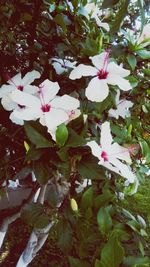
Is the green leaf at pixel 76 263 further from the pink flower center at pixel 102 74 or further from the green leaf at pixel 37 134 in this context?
the pink flower center at pixel 102 74

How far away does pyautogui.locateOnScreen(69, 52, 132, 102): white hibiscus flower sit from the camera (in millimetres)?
773

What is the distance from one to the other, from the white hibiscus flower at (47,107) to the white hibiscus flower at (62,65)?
24cm

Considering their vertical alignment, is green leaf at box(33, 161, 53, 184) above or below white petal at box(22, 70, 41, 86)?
below

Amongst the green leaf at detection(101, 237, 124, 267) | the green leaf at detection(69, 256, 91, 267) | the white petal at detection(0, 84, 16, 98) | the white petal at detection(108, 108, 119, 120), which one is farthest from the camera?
the white petal at detection(108, 108, 119, 120)

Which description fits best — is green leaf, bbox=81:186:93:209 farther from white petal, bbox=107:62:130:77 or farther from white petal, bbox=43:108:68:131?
white petal, bbox=107:62:130:77

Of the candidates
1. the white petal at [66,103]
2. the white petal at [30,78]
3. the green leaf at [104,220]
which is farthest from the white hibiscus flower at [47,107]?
the green leaf at [104,220]

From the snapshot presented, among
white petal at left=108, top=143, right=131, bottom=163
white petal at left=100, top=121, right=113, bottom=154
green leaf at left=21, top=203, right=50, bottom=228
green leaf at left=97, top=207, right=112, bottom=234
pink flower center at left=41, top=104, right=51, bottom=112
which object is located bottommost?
green leaf at left=21, top=203, right=50, bottom=228

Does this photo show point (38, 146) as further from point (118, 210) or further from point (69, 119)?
point (118, 210)

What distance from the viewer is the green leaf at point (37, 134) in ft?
2.40

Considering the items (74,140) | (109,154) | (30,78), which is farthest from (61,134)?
(30,78)

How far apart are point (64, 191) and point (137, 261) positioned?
1.22ft

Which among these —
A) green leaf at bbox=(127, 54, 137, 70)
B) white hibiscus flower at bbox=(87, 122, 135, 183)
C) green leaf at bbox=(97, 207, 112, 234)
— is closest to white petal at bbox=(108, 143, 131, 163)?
white hibiscus flower at bbox=(87, 122, 135, 183)

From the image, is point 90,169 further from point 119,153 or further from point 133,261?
point 133,261

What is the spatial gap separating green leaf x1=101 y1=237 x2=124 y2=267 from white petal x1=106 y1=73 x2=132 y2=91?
0.34 metres
